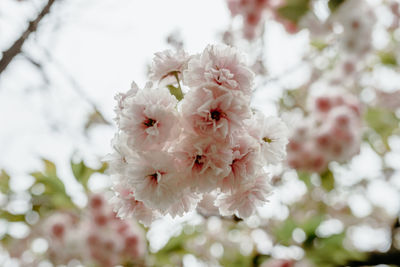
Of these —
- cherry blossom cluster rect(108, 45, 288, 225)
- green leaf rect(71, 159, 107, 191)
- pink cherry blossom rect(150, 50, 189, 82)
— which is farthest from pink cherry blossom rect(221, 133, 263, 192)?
green leaf rect(71, 159, 107, 191)

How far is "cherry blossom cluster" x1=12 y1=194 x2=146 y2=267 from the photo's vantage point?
2594 mm

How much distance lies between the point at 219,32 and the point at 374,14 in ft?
5.09

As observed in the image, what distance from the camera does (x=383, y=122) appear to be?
3.50 meters

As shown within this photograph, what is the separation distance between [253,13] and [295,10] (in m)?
1.98

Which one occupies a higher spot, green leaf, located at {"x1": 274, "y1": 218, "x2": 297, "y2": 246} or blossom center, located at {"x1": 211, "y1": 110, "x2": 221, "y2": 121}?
green leaf, located at {"x1": 274, "y1": 218, "x2": 297, "y2": 246}

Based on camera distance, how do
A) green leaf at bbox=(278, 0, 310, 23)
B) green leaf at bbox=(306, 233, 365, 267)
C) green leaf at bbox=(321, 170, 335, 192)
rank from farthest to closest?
green leaf at bbox=(321, 170, 335, 192), green leaf at bbox=(306, 233, 365, 267), green leaf at bbox=(278, 0, 310, 23)

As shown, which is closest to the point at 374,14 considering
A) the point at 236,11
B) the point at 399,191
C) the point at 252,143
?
the point at 236,11

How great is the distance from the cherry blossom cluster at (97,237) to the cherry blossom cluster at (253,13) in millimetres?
2097

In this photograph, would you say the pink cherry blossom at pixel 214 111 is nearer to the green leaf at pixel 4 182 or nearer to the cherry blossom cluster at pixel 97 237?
the cherry blossom cluster at pixel 97 237

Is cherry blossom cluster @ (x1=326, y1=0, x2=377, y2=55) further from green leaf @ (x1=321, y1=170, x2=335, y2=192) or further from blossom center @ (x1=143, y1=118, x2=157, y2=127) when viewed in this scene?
blossom center @ (x1=143, y1=118, x2=157, y2=127)

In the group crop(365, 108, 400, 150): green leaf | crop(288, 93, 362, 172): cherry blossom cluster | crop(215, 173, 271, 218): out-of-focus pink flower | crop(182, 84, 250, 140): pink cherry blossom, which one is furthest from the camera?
crop(365, 108, 400, 150): green leaf

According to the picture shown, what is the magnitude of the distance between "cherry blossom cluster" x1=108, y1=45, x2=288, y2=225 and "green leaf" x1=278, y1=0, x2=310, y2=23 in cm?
69

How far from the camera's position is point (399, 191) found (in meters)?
3.52

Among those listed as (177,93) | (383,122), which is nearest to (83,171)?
(177,93)
